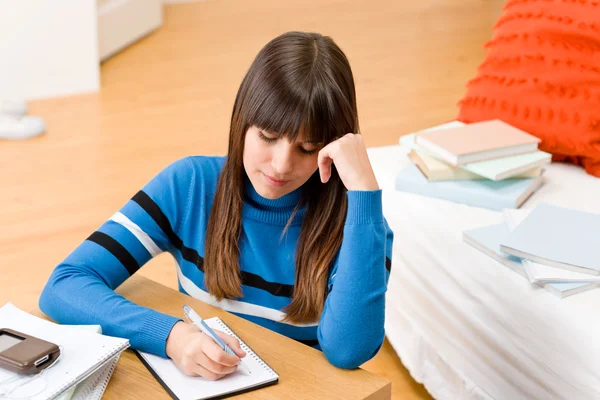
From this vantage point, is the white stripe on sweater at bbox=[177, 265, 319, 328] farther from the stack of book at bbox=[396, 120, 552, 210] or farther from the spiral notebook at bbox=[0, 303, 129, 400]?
the stack of book at bbox=[396, 120, 552, 210]

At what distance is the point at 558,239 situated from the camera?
5.26ft

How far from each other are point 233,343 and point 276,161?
11.1 inches

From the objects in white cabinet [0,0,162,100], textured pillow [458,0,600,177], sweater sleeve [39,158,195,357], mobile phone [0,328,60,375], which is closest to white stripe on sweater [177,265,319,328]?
sweater sleeve [39,158,195,357]

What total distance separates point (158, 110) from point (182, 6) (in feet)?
6.16

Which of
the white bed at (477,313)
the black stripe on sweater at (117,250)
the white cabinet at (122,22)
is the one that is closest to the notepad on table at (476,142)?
the white bed at (477,313)

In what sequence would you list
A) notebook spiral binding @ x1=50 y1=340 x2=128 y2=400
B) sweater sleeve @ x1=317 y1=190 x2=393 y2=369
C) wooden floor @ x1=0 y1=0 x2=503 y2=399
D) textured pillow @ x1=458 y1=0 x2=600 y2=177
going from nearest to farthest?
1. notebook spiral binding @ x1=50 y1=340 x2=128 y2=400
2. sweater sleeve @ x1=317 y1=190 x2=393 y2=369
3. textured pillow @ x1=458 y1=0 x2=600 y2=177
4. wooden floor @ x1=0 y1=0 x2=503 y2=399

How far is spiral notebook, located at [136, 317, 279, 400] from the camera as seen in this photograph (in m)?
1.04

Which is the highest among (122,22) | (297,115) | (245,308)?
(297,115)

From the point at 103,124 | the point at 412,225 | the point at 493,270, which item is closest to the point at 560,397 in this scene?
the point at 493,270

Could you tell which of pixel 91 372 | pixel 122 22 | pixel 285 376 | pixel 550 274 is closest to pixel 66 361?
pixel 91 372

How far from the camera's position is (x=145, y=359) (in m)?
1.12

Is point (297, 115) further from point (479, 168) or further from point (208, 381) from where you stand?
point (479, 168)

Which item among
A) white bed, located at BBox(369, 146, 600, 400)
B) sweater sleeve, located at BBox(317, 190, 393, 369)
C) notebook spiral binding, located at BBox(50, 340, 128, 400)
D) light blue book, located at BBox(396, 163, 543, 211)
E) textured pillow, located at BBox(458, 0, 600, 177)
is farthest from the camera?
textured pillow, located at BBox(458, 0, 600, 177)

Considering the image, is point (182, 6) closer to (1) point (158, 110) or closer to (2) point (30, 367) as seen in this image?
(1) point (158, 110)
